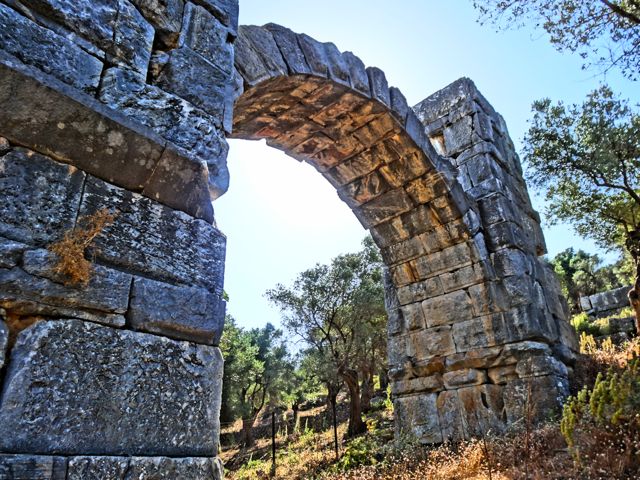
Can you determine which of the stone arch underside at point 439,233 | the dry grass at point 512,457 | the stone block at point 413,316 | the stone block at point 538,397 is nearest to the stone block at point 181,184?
the dry grass at point 512,457

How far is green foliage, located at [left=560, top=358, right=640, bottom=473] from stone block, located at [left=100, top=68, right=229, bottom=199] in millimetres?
3725

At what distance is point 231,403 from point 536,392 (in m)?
18.6

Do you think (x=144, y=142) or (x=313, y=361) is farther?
(x=313, y=361)

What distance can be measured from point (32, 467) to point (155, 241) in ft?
3.26

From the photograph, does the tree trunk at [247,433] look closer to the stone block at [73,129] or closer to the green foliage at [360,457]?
the green foliage at [360,457]

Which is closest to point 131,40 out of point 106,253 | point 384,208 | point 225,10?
point 225,10

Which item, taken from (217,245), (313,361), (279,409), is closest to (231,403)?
(279,409)

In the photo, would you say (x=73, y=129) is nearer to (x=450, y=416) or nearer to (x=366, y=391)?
(x=450, y=416)

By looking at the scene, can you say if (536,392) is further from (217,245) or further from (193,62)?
(193,62)

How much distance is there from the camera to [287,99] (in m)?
5.47

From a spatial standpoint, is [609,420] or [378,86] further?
[378,86]

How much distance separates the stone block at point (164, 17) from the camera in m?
2.58

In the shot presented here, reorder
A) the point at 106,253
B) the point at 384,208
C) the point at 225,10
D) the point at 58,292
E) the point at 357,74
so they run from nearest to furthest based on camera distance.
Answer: the point at 58,292
the point at 106,253
the point at 225,10
the point at 357,74
the point at 384,208

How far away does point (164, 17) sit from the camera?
2.66m
